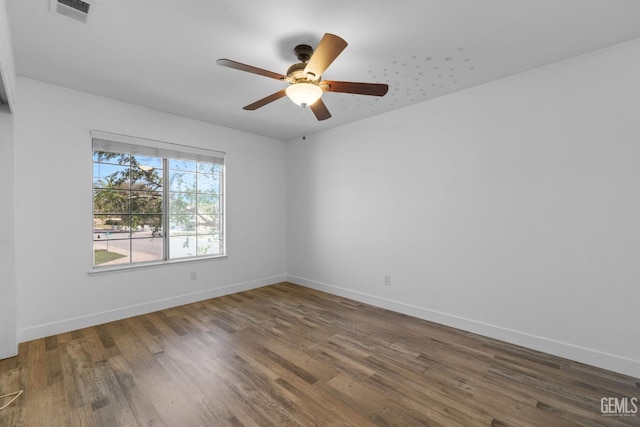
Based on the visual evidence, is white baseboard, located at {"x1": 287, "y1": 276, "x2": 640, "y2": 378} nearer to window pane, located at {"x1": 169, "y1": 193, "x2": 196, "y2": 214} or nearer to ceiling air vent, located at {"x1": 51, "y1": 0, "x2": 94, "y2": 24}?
window pane, located at {"x1": 169, "y1": 193, "x2": 196, "y2": 214}

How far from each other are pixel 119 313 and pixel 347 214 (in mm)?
3155

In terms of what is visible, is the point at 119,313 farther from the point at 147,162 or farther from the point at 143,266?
the point at 147,162

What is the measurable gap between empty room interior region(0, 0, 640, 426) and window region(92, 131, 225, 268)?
3 cm

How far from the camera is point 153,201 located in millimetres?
3725

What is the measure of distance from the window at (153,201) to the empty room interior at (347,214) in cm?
3

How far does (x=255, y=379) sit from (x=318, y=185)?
307 cm

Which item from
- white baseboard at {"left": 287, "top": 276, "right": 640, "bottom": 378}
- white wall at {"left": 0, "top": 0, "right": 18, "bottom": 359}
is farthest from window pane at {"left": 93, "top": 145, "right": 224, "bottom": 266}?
white baseboard at {"left": 287, "top": 276, "right": 640, "bottom": 378}

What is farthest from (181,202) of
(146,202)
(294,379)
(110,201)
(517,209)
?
(517,209)

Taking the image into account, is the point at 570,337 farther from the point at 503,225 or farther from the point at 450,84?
the point at 450,84

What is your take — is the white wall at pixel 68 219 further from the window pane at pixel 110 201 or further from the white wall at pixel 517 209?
the white wall at pixel 517 209

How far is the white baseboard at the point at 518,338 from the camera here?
2.22m

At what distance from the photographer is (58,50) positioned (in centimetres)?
230

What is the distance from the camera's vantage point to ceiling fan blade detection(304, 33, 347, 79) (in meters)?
1.63

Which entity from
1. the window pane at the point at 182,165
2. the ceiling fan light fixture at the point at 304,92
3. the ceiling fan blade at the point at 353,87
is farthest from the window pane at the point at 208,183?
the ceiling fan blade at the point at 353,87
